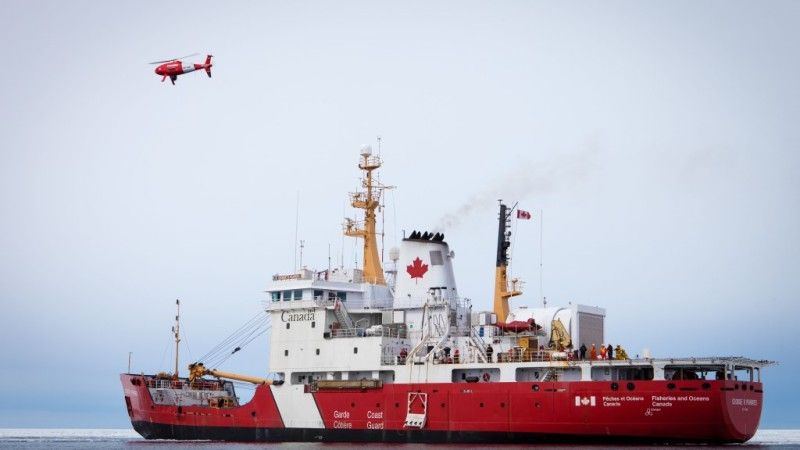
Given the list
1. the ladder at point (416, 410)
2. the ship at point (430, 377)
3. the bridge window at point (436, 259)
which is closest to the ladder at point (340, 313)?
the ship at point (430, 377)

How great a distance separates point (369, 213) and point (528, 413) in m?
14.1

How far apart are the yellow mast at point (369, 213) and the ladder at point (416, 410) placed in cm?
847

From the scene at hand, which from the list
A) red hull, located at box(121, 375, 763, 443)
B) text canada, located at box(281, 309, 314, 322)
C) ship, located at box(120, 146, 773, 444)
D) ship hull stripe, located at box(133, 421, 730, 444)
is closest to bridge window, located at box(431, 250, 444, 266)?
ship, located at box(120, 146, 773, 444)

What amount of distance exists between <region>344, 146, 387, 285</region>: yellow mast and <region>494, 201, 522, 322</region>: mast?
259 inches

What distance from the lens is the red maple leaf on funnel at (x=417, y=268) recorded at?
46.1m

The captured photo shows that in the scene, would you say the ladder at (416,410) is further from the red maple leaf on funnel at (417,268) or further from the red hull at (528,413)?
the red maple leaf on funnel at (417,268)

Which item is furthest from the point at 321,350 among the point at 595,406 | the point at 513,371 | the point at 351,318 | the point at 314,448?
the point at 595,406

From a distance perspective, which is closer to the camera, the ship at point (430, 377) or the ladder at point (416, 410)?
the ship at point (430, 377)

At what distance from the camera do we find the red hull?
3819cm

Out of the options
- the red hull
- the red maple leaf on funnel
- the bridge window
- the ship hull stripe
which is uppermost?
the bridge window

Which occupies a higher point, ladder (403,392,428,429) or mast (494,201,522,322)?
mast (494,201,522,322)

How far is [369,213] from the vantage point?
167 feet

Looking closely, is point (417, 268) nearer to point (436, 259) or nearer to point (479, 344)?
point (436, 259)

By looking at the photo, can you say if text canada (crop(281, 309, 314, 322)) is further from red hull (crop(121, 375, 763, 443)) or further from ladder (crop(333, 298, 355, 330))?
red hull (crop(121, 375, 763, 443))
